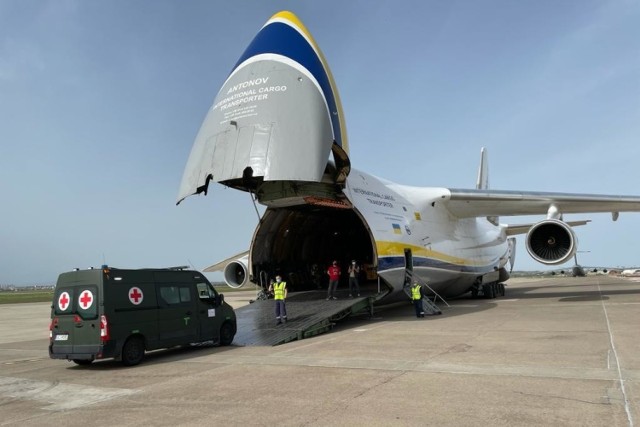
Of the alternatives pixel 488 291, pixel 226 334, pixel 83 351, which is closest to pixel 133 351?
pixel 83 351

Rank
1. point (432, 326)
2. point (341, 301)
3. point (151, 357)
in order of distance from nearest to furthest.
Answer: point (151, 357) → point (432, 326) → point (341, 301)

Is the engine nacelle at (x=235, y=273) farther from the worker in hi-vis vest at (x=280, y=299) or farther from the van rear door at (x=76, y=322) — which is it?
the van rear door at (x=76, y=322)

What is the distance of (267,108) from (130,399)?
674 centimetres

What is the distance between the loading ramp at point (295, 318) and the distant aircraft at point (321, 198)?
1188 millimetres

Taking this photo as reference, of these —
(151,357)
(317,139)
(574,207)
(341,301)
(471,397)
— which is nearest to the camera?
(471,397)

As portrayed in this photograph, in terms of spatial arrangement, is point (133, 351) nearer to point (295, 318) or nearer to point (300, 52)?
point (295, 318)

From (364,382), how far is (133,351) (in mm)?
4506

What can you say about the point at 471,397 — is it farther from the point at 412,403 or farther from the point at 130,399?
the point at 130,399

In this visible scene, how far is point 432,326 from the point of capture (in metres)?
11.7

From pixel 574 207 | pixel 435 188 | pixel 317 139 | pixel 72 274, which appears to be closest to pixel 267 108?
pixel 317 139

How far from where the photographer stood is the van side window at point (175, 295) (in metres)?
9.32

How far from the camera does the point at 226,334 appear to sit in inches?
408

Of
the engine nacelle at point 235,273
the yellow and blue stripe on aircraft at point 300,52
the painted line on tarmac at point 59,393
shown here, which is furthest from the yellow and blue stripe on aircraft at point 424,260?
the painted line on tarmac at point 59,393

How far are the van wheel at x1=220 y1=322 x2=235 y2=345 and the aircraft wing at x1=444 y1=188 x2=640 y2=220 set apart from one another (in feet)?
33.0
